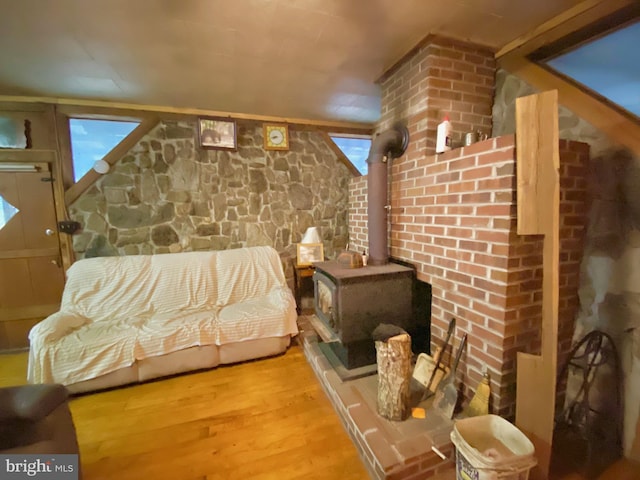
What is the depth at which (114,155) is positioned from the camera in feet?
9.43

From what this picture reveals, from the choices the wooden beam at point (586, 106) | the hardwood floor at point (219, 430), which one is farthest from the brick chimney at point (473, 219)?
the hardwood floor at point (219, 430)

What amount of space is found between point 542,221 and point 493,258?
0.28m

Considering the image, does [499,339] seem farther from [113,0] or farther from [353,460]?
[113,0]

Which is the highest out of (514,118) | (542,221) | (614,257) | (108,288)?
(514,118)

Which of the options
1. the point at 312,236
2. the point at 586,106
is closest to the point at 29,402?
the point at 312,236

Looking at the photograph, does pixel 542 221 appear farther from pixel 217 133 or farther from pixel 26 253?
pixel 26 253

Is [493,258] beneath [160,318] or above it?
above

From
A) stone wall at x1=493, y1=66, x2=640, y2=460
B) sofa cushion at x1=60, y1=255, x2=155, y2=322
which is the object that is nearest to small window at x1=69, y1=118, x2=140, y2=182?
sofa cushion at x1=60, y1=255, x2=155, y2=322

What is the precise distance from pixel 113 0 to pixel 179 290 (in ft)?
7.34

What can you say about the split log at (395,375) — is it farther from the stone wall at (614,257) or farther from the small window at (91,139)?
the small window at (91,139)

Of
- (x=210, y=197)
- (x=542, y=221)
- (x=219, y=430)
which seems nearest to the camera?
(x=542, y=221)

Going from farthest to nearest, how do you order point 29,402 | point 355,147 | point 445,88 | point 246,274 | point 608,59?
point 355,147 → point 246,274 → point 445,88 → point 608,59 → point 29,402

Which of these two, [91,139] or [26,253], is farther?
[91,139]

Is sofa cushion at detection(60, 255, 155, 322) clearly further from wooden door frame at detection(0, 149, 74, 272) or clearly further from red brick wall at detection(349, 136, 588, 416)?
red brick wall at detection(349, 136, 588, 416)
